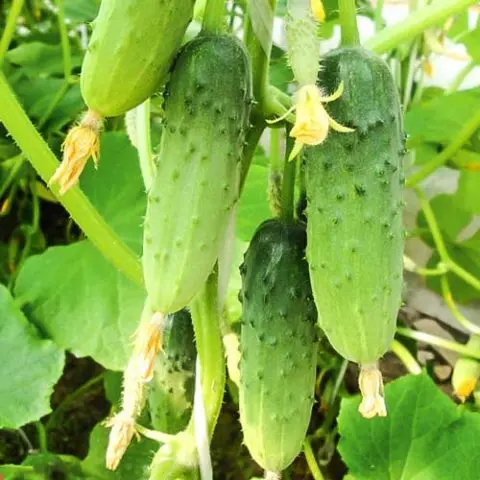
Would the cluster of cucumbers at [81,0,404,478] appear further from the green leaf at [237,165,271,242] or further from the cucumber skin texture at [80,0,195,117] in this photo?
the green leaf at [237,165,271,242]

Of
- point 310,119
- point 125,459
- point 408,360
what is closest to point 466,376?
point 408,360

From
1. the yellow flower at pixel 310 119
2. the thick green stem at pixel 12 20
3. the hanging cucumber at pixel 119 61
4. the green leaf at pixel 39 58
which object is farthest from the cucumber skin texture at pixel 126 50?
the green leaf at pixel 39 58

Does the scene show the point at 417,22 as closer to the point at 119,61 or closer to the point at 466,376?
the point at 119,61

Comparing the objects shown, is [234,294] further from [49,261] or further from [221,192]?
[221,192]

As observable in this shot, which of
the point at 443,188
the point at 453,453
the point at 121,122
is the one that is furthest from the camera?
the point at 443,188

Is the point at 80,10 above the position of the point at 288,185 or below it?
below

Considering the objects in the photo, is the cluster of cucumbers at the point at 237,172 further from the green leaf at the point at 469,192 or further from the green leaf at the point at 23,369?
the green leaf at the point at 469,192

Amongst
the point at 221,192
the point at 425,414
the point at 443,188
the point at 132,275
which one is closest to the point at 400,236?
the point at 221,192
